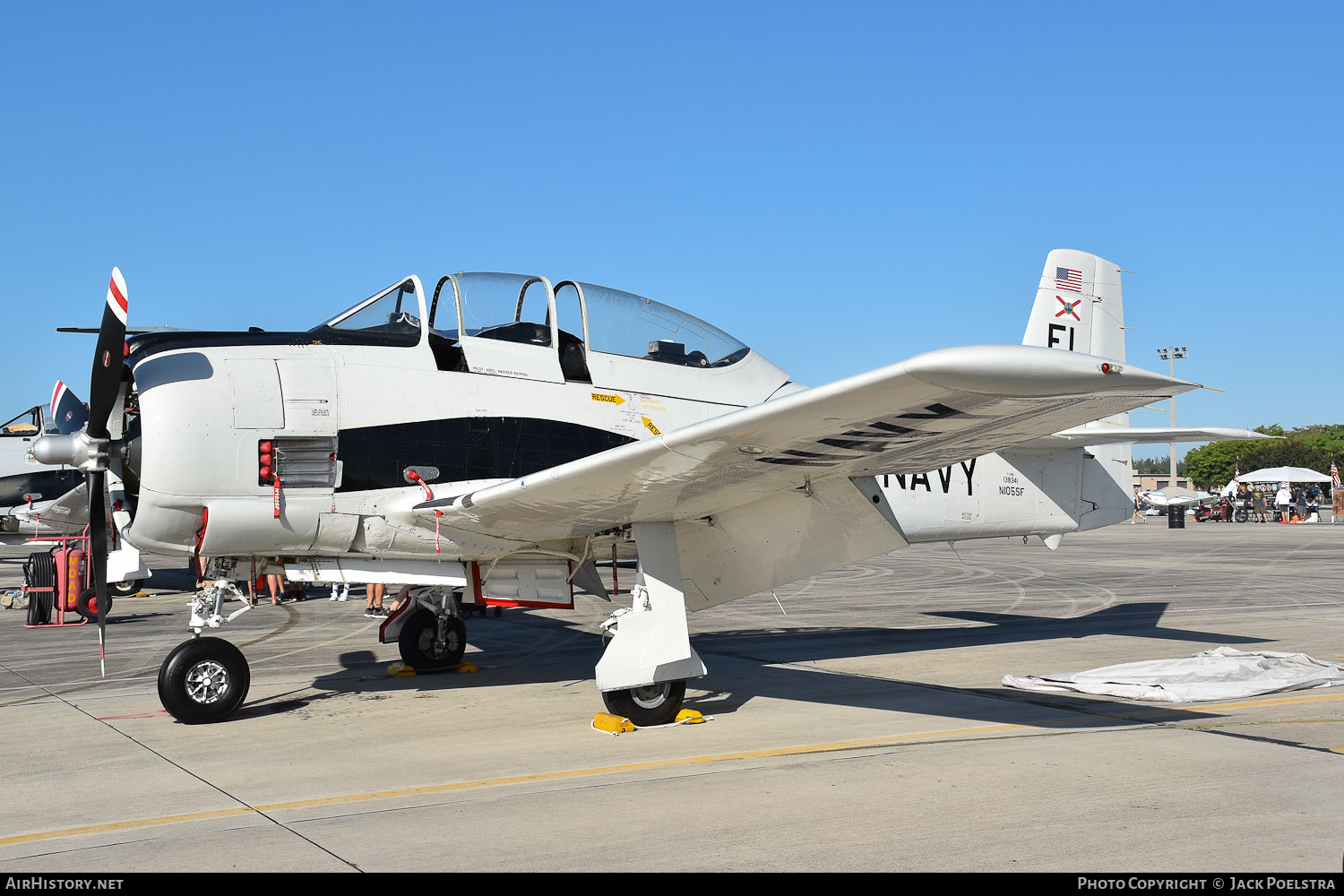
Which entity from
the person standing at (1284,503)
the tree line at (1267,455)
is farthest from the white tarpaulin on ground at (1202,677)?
the tree line at (1267,455)

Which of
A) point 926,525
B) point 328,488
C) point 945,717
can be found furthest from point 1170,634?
point 328,488

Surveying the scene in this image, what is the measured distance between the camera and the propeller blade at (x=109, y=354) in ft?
22.5

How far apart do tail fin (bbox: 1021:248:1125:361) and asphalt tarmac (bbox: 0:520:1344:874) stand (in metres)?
3.49

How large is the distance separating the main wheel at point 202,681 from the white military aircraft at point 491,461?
0.01 metres

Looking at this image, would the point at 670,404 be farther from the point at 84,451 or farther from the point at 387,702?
the point at 84,451

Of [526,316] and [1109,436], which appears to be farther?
[1109,436]

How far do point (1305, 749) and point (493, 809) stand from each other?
16.0 ft

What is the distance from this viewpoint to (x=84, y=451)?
7.03 meters

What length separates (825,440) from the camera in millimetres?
5656

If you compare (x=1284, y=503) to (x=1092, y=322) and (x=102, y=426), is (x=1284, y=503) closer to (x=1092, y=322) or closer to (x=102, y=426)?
(x=1092, y=322)

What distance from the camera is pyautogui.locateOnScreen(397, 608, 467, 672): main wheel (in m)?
9.78

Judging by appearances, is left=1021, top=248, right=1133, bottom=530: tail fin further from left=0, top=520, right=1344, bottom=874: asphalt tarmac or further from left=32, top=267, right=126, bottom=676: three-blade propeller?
left=32, top=267, right=126, bottom=676: three-blade propeller

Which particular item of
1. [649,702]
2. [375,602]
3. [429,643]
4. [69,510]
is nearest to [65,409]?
[69,510]

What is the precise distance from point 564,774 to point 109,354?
423 centimetres
